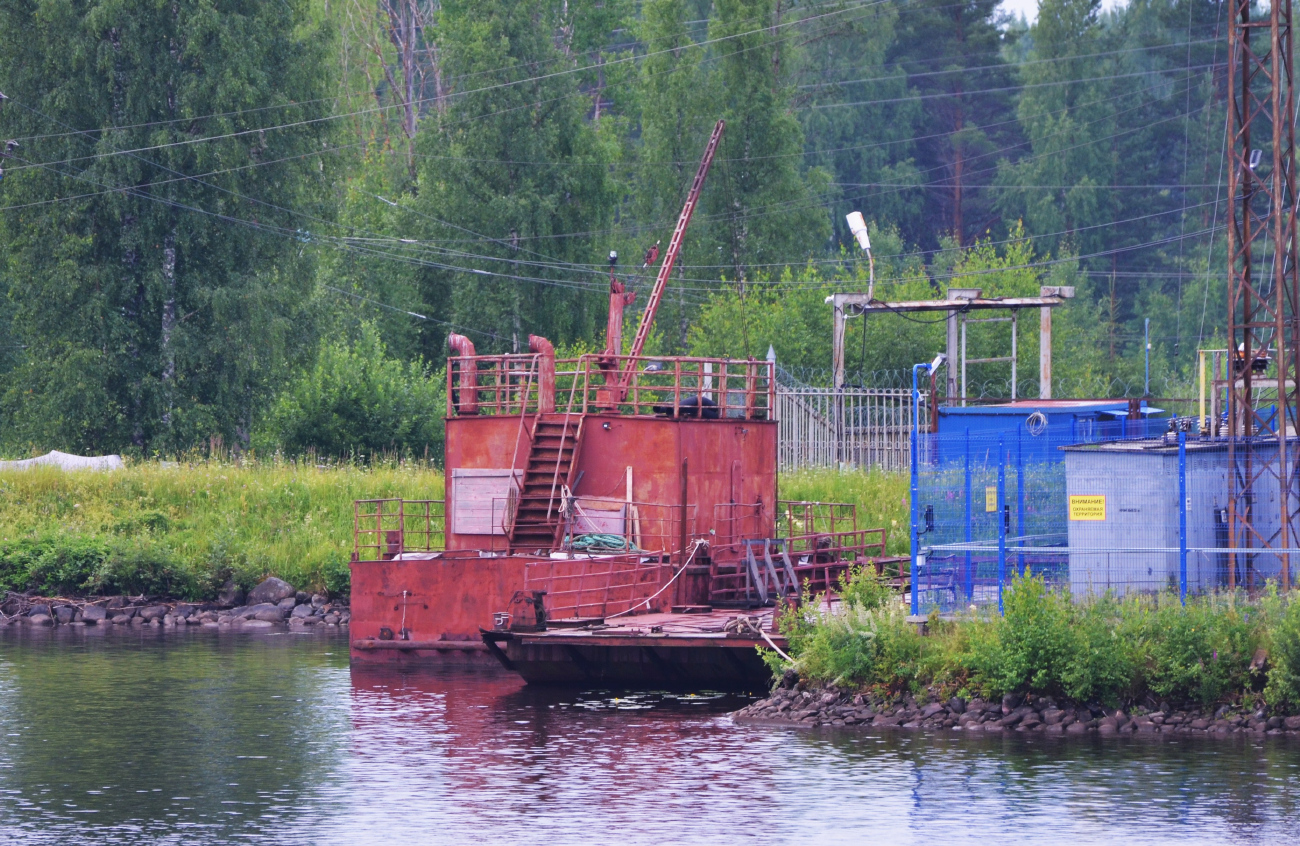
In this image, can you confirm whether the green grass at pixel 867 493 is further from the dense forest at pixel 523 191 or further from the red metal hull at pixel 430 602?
the dense forest at pixel 523 191

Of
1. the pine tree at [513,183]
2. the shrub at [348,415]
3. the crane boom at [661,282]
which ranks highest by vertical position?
the pine tree at [513,183]

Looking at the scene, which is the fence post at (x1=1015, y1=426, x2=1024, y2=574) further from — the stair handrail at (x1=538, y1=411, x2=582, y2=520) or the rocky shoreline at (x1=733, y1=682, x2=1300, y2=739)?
the stair handrail at (x1=538, y1=411, x2=582, y2=520)

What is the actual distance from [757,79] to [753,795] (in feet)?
157

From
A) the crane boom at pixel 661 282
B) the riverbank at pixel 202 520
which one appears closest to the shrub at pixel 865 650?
the crane boom at pixel 661 282

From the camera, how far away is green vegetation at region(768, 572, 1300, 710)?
2150cm

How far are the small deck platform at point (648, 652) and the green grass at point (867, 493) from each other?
10.6 m

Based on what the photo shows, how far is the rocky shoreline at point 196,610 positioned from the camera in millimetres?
37812

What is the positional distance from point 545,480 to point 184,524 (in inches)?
571

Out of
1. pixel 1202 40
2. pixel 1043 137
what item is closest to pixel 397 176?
pixel 1043 137

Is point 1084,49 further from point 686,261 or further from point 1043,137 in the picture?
point 686,261

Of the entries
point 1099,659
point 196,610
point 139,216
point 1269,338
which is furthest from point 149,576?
point 1269,338

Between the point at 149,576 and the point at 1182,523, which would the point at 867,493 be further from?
the point at 1182,523

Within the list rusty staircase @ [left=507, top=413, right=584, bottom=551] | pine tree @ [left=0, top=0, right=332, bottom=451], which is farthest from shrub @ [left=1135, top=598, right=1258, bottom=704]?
pine tree @ [left=0, top=0, right=332, bottom=451]

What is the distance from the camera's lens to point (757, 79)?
64375 millimetres
